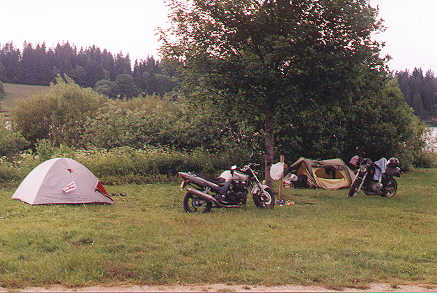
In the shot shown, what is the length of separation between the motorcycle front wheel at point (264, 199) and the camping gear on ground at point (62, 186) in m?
4.03

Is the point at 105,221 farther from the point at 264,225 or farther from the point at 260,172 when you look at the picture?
the point at 260,172

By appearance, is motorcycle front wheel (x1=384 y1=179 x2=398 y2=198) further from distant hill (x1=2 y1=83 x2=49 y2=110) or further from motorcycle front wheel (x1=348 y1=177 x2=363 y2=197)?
distant hill (x1=2 y1=83 x2=49 y2=110)

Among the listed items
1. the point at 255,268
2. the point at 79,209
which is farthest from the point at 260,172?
the point at 255,268

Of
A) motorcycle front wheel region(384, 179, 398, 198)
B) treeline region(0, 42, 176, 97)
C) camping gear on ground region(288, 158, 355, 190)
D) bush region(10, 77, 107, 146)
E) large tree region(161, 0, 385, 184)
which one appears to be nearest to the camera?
large tree region(161, 0, 385, 184)

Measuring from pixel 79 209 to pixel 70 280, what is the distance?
5761 mm

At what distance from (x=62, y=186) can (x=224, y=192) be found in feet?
14.5

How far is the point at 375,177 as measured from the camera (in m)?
15.3

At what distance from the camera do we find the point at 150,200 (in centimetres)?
1320

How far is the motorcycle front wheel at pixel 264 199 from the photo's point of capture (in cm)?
1208

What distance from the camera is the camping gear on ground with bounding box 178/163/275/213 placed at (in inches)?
445

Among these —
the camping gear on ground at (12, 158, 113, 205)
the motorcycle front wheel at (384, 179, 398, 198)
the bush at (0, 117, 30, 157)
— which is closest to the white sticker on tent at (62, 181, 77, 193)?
the camping gear on ground at (12, 158, 113, 205)

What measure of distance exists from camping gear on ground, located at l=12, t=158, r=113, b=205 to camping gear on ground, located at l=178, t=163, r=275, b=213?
254 cm

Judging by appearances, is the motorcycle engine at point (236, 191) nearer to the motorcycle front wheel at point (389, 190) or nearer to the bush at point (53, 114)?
the motorcycle front wheel at point (389, 190)

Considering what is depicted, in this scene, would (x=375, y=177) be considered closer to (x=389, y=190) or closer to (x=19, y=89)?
(x=389, y=190)
